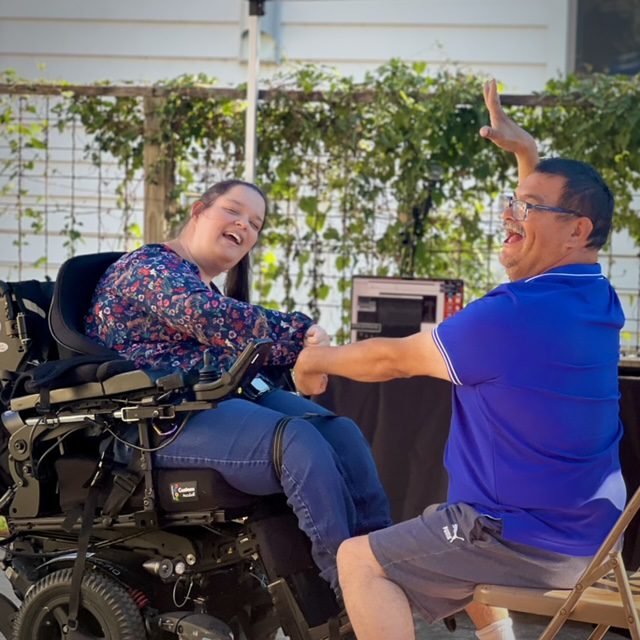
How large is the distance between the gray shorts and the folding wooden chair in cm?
3

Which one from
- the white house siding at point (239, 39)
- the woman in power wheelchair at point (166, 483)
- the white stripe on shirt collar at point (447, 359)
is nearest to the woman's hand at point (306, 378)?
the woman in power wheelchair at point (166, 483)

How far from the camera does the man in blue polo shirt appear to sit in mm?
2891

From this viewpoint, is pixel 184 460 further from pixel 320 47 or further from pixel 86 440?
pixel 320 47

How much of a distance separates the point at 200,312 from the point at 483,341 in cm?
101

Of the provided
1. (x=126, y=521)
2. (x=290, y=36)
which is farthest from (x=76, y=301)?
(x=290, y=36)

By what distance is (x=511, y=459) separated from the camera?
2910mm

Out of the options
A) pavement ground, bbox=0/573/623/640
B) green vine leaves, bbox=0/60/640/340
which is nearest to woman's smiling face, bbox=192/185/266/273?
pavement ground, bbox=0/573/623/640

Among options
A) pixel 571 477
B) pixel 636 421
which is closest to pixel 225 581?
pixel 571 477

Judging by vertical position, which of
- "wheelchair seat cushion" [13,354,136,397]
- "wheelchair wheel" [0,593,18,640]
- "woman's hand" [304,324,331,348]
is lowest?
"wheelchair wheel" [0,593,18,640]

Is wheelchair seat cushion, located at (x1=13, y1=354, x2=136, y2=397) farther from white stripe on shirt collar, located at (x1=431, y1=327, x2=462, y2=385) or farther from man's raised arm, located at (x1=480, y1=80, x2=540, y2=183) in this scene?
man's raised arm, located at (x1=480, y1=80, x2=540, y2=183)

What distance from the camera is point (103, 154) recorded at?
8219mm

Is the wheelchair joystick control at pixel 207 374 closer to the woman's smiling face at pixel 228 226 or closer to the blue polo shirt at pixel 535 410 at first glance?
the woman's smiling face at pixel 228 226

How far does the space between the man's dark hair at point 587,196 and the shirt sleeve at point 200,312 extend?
1014 millimetres

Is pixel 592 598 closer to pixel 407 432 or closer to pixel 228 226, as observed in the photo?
pixel 228 226
